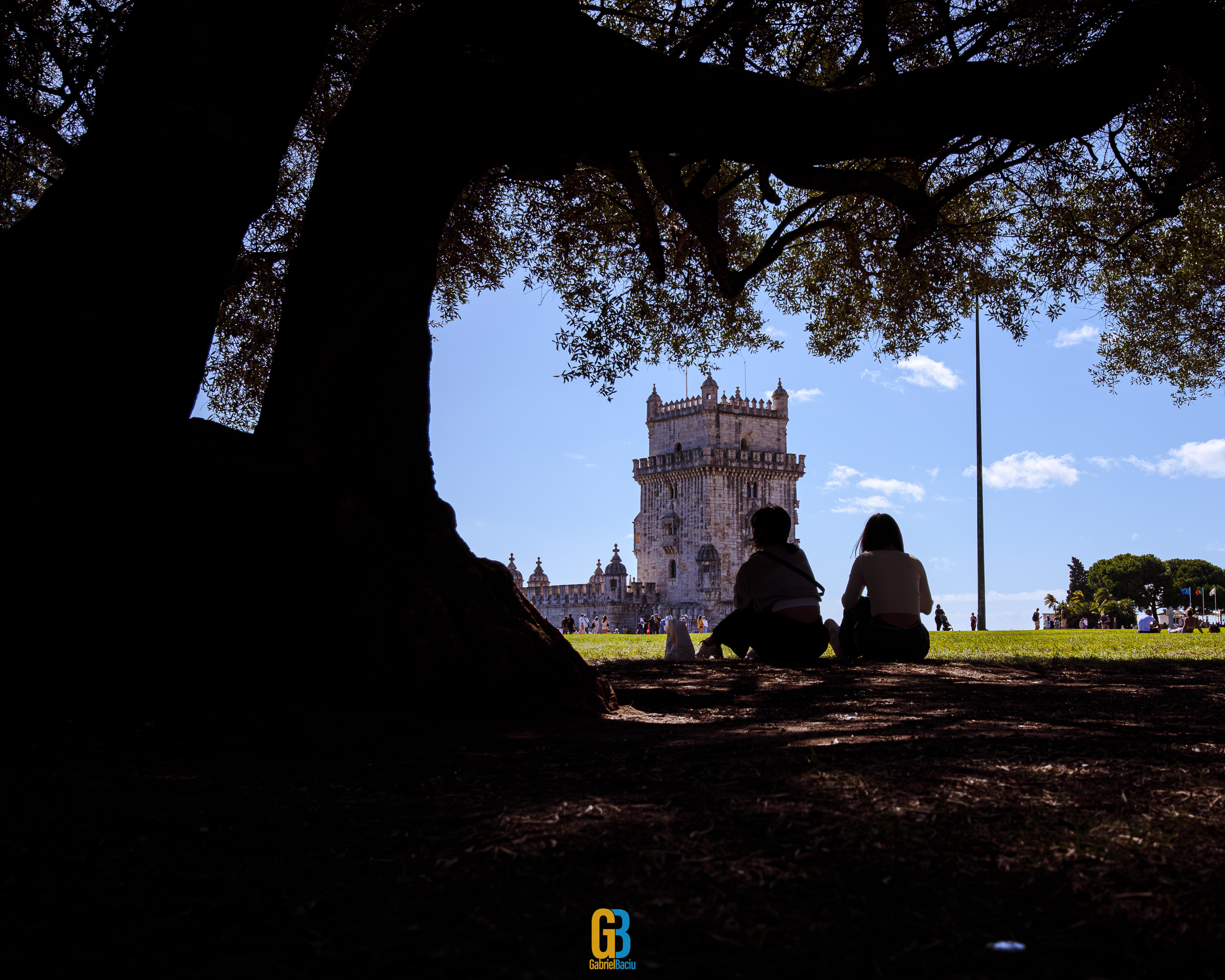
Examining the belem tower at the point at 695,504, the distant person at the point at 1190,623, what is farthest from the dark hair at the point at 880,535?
the belem tower at the point at 695,504

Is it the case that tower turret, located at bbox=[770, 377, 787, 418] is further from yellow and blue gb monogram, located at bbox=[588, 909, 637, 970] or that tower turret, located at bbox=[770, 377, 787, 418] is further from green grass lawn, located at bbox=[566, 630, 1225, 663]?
yellow and blue gb monogram, located at bbox=[588, 909, 637, 970]

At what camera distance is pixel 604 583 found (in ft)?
235

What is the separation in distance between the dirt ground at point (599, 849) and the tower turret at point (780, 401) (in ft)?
231

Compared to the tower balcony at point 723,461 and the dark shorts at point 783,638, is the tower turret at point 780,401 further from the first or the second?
the dark shorts at point 783,638

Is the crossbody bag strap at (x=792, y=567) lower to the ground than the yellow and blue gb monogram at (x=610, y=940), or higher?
higher

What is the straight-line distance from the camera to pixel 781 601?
Result: 6.91 metres

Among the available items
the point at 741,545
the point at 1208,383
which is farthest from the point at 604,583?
the point at 1208,383

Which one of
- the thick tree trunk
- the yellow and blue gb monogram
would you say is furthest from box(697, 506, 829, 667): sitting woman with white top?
the yellow and blue gb monogram

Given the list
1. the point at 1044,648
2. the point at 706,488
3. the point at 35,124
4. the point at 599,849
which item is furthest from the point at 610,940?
the point at 706,488

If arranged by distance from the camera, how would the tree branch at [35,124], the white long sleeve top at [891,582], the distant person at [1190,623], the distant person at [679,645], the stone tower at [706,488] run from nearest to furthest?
the tree branch at [35,124] < the white long sleeve top at [891,582] < the distant person at [679,645] < the distant person at [1190,623] < the stone tower at [706,488]

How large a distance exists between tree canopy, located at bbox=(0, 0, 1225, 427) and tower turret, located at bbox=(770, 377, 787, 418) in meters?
59.2

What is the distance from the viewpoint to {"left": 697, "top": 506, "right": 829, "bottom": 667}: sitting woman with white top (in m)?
6.86

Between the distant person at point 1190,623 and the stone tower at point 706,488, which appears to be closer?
the distant person at point 1190,623

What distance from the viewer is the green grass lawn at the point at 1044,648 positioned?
9.95 m
